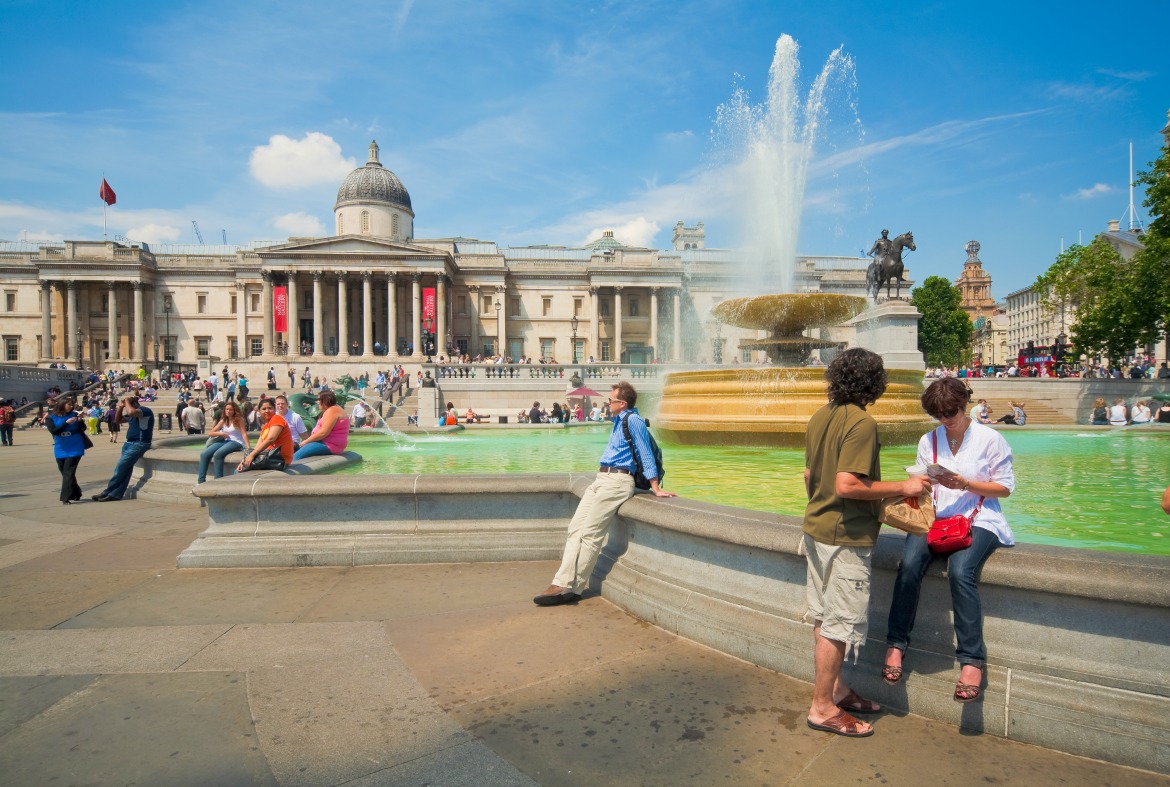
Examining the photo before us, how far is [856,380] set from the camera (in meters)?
3.16

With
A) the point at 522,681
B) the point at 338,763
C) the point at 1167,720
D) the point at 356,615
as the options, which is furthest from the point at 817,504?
the point at 356,615

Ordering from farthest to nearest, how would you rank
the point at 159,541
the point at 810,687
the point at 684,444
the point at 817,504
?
the point at 684,444
the point at 159,541
the point at 810,687
the point at 817,504

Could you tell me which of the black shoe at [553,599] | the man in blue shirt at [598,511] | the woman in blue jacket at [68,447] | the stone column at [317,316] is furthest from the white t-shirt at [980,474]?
the stone column at [317,316]

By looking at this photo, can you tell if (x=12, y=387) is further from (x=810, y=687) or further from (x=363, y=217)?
(x=810, y=687)

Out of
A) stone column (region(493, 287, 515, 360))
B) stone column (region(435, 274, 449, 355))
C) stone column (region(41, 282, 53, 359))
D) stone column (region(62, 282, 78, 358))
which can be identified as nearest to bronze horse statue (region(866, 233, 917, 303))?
stone column (region(435, 274, 449, 355))

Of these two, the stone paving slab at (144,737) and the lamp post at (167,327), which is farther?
the lamp post at (167,327)

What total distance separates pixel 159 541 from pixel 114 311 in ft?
231

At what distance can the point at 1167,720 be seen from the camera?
2680 mm

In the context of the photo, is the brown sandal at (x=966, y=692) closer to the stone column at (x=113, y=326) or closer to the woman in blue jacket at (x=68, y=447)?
the woman in blue jacket at (x=68, y=447)

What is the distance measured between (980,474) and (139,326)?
75377 millimetres

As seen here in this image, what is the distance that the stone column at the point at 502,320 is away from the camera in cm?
6619

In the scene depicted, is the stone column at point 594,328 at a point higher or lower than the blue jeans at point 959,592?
higher

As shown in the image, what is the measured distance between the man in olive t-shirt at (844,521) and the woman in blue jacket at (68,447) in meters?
10.5

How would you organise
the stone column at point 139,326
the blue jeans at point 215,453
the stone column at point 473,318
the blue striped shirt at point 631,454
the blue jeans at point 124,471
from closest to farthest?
the blue striped shirt at point 631,454 < the blue jeans at point 215,453 < the blue jeans at point 124,471 < the stone column at point 139,326 < the stone column at point 473,318
